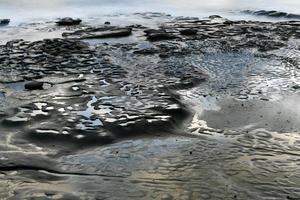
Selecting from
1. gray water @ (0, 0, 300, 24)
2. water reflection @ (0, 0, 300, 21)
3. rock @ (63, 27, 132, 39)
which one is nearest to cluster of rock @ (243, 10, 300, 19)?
gray water @ (0, 0, 300, 24)

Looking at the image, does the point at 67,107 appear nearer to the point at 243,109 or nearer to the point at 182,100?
A: the point at 182,100

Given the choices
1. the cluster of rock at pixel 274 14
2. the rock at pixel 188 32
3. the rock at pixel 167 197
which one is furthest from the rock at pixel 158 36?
the rock at pixel 167 197

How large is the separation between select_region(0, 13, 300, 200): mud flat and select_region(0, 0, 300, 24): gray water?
10.8 metres

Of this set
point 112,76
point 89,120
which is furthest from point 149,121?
point 112,76

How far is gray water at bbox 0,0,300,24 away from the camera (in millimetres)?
27000

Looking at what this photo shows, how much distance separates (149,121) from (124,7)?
2233 centimetres

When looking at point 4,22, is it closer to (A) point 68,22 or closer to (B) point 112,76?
(A) point 68,22

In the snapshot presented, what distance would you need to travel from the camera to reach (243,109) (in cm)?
1040

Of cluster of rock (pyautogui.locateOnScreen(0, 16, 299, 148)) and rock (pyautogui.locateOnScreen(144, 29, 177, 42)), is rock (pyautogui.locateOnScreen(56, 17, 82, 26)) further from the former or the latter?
rock (pyautogui.locateOnScreen(144, 29, 177, 42))

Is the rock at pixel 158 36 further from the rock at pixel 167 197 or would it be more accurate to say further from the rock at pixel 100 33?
the rock at pixel 167 197

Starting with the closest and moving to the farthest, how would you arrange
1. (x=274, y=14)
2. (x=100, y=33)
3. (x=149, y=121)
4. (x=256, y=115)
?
(x=149, y=121)
(x=256, y=115)
(x=100, y=33)
(x=274, y=14)

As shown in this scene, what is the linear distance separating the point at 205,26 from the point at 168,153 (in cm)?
1370

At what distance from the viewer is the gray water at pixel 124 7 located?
27000mm

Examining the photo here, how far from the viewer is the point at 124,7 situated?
30797 millimetres
